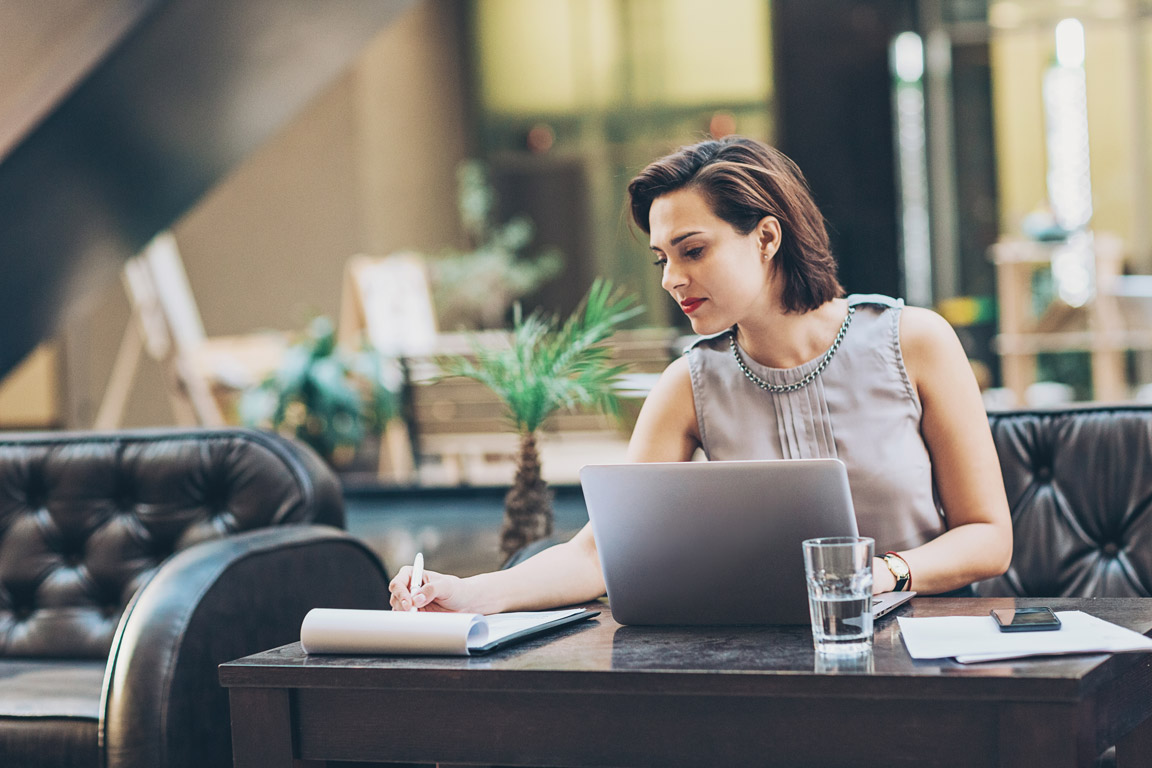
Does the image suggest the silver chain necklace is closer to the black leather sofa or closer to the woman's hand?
the woman's hand

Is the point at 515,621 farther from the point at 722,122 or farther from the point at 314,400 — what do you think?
the point at 722,122

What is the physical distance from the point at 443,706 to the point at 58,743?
1.12 metres

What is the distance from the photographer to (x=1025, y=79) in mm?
8766

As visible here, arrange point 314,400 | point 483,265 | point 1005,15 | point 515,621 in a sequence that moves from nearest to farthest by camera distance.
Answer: point 515,621 → point 314,400 → point 1005,15 → point 483,265

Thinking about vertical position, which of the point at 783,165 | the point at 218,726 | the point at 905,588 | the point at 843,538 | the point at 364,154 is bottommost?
the point at 218,726

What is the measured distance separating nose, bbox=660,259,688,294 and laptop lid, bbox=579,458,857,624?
1.30 ft

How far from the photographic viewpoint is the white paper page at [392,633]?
1257 millimetres

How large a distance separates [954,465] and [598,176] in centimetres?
835

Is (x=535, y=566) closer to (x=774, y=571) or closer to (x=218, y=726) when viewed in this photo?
(x=774, y=571)

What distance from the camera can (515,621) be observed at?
54.8 inches

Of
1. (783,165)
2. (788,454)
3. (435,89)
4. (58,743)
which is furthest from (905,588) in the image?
(435,89)

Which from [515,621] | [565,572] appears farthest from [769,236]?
[515,621]

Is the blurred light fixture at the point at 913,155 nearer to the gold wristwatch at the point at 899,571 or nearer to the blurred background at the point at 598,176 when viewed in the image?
the blurred background at the point at 598,176

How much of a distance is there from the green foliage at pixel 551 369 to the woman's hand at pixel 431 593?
3.83 feet
